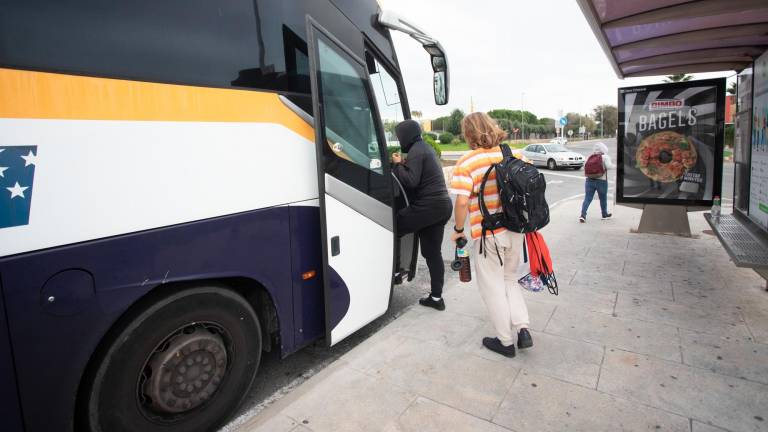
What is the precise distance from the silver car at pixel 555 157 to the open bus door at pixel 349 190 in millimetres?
22884

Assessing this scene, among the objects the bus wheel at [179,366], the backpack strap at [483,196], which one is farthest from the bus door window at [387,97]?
the bus wheel at [179,366]

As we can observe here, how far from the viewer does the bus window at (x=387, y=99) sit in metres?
3.83

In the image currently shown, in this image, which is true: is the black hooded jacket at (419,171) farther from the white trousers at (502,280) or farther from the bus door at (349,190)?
the white trousers at (502,280)

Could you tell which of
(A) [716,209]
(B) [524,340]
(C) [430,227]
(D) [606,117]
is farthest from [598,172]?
(D) [606,117]

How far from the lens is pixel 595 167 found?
9055 mm

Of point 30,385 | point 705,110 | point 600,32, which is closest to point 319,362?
point 30,385

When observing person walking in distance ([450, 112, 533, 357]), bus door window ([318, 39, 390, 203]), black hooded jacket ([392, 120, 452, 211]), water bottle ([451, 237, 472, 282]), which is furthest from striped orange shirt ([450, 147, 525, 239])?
black hooded jacket ([392, 120, 452, 211])

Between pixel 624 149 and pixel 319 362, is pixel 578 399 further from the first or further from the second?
pixel 624 149

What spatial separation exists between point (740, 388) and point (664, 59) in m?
4.98

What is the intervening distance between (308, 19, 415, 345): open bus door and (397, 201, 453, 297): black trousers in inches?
14.7

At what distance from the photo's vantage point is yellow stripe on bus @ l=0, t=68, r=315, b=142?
1.67m

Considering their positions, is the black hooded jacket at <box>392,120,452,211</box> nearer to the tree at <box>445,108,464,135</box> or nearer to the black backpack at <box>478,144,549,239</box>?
the black backpack at <box>478,144,549,239</box>

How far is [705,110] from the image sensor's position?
6.70m

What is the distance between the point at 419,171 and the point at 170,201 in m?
2.41
